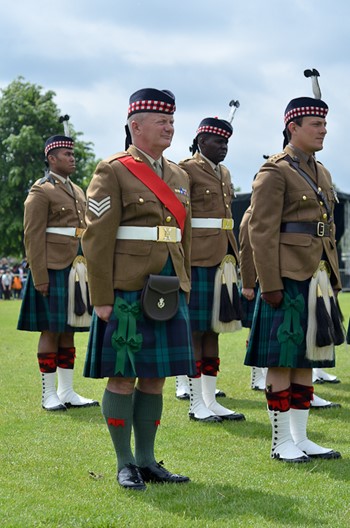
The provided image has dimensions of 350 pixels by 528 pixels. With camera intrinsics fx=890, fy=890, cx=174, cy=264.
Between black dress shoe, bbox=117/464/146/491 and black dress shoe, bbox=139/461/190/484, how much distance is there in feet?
0.34

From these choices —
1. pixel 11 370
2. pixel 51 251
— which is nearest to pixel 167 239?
pixel 51 251

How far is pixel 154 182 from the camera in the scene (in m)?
4.32

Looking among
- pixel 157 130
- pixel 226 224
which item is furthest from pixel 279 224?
pixel 226 224

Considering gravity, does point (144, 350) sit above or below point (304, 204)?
below

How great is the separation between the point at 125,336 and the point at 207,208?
2.42 m

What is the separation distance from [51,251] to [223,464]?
8.39 feet

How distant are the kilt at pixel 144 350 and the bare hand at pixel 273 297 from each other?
0.68m

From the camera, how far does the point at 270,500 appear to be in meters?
4.03

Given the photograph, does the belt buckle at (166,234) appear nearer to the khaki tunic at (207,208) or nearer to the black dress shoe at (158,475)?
the black dress shoe at (158,475)

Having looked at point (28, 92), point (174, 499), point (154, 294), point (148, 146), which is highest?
point (28, 92)

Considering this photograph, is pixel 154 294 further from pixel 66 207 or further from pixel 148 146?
pixel 66 207

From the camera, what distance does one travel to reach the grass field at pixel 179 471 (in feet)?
12.3

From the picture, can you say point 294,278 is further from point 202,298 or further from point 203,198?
point 203,198

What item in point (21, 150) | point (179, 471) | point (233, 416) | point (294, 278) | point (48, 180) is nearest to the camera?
point (179, 471)
